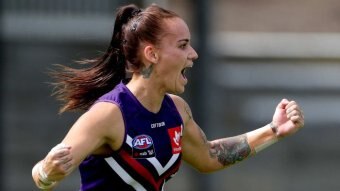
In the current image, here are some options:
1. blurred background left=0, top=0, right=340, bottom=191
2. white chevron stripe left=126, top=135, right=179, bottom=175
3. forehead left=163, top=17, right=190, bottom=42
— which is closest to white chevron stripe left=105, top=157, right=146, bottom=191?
white chevron stripe left=126, top=135, right=179, bottom=175

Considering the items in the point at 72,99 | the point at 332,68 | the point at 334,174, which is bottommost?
the point at 334,174

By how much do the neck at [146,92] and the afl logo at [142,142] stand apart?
5.8 inches

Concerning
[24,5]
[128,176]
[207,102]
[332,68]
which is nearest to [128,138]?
[128,176]

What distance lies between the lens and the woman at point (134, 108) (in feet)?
20.2

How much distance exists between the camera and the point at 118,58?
6559 mm

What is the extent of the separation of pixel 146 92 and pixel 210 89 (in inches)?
154

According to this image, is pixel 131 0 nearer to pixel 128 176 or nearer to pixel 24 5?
pixel 24 5

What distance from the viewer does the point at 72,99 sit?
662cm

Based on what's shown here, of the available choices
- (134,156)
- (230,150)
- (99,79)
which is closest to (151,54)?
(99,79)

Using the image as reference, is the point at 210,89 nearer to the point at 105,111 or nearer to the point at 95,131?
the point at 105,111

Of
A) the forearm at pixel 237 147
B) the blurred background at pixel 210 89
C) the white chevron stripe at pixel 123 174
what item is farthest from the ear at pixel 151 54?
the blurred background at pixel 210 89

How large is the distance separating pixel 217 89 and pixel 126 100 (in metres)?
4.22

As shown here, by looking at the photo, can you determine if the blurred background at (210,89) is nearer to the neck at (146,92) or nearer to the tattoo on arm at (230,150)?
the tattoo on arm at (230,150)

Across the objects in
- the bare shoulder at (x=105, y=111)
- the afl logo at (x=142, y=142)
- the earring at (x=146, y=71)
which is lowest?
the afl logo at (x=142, y=142)
